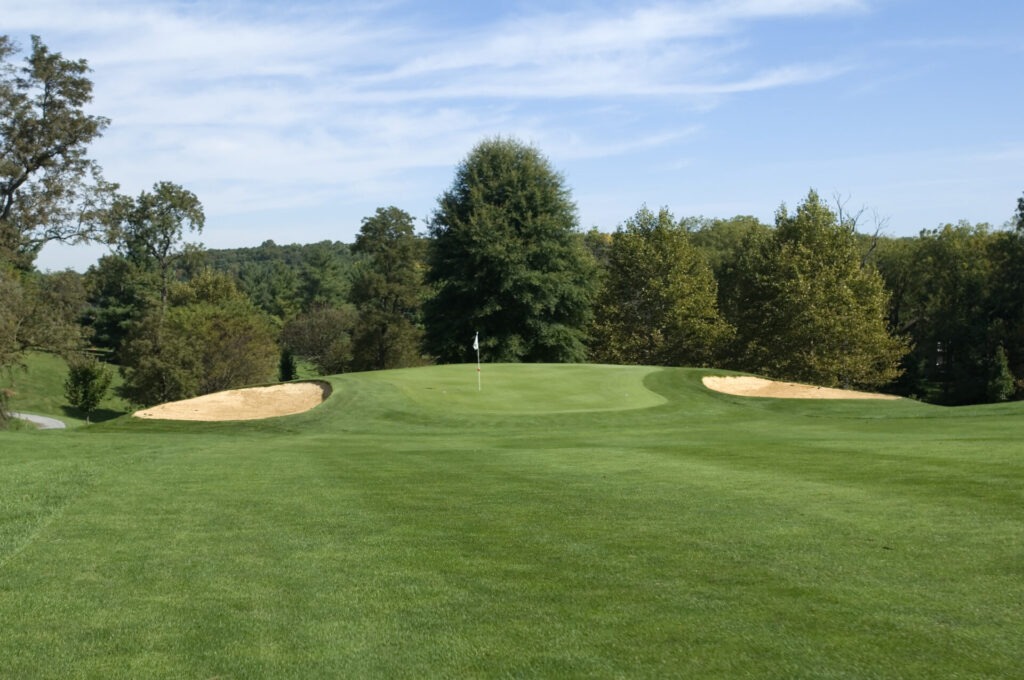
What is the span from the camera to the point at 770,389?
30.5 m

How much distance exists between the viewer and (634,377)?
2970 cm

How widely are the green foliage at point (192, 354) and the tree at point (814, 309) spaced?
104 feet

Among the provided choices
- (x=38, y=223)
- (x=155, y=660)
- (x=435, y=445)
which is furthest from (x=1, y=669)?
(x=38, y=223)

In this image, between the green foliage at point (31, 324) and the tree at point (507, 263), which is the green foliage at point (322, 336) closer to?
the tree at point (507, 263)

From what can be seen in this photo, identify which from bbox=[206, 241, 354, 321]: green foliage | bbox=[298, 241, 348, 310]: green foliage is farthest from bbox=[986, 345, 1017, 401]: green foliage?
bbox=[298, 241, 348, 310]: green foliage

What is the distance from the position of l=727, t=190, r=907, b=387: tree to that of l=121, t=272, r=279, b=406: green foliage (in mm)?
31696

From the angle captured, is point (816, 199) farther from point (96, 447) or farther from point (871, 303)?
point (96, 447)

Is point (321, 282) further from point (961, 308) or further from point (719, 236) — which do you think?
point (961, 308)

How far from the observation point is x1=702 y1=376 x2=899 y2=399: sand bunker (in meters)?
29.5

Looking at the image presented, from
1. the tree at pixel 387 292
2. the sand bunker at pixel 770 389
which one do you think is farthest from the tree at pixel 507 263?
the sand bunker at pixel 770 389

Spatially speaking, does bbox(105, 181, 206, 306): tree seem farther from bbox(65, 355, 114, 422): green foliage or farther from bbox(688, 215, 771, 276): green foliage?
bbox(688, 215, 771, 276): green foliage

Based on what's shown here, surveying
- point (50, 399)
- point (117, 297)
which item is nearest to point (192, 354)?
point (50, 399)

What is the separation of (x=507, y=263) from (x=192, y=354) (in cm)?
1950

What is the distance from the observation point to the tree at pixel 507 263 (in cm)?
4953
